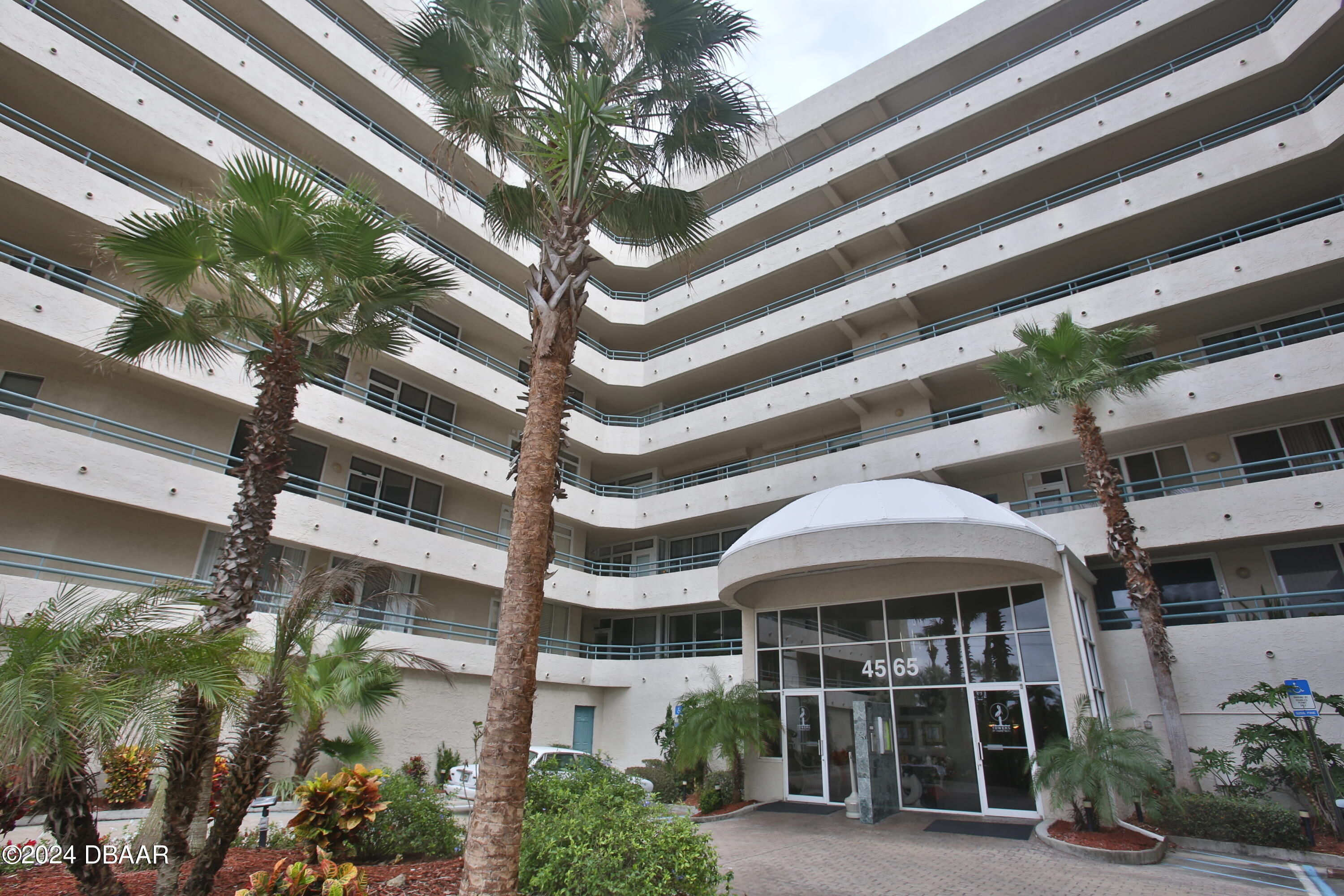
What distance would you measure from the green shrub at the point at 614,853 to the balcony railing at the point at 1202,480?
1510cm

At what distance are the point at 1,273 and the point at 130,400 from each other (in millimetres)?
3780

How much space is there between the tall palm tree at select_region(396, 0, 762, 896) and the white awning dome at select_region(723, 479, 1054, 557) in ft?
20.8

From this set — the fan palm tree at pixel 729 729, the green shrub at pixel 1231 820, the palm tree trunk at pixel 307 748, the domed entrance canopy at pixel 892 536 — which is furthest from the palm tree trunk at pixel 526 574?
the green shrub at pixel 1231 820

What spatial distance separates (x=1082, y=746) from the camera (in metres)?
11.6

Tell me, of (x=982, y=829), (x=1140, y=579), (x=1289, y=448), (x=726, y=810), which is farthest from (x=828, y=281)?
(x=982, y=829)

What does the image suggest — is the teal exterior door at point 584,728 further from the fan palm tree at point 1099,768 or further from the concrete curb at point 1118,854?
the concrete curb at point 1118,854

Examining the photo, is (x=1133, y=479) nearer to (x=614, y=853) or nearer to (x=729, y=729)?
(x=729, y=729)

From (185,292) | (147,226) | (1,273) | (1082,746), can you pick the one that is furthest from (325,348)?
(1082,746)

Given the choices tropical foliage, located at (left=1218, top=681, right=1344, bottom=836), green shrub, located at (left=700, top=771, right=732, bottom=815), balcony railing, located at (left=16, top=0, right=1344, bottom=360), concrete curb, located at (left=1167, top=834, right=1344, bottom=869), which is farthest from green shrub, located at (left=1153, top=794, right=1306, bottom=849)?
balcony railing, located at (left=16, top=0, right=1344, bottom=360)

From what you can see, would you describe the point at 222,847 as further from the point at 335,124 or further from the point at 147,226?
the point at 335,124

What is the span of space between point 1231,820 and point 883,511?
24.4 feet

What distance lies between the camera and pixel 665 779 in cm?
1867

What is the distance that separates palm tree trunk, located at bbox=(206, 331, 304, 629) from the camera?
8156 millimetres

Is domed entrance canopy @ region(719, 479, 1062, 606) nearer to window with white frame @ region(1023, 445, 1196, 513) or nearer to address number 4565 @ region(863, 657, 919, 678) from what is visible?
address number 4565 @ region(863, 657, 919, 678)
